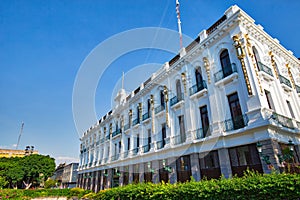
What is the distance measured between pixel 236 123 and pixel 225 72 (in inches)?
151

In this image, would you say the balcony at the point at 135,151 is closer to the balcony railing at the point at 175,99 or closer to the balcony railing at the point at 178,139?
the balcony railing at the point at 178,139

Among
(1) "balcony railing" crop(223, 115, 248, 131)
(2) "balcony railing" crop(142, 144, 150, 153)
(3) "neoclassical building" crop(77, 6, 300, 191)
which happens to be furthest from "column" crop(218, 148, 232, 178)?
(2) "balcony railing" crop(142, 144, 150, 153)

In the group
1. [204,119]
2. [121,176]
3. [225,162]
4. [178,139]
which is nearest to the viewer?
[225,162]

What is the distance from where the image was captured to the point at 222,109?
12.6m

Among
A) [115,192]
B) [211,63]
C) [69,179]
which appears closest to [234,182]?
[115,192]

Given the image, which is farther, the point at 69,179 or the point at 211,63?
the point at 69,179

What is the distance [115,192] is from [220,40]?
1337 cm

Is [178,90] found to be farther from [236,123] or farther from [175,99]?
[236,123]

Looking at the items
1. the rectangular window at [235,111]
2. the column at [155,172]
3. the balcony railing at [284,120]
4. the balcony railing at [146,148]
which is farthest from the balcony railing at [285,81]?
the balcony railing at [146,148]

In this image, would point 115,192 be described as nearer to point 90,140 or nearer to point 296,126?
point 296,126

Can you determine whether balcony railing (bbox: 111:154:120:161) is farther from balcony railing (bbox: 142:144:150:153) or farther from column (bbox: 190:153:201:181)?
column (bbox: 190:153:201:181)

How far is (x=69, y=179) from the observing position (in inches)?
2046

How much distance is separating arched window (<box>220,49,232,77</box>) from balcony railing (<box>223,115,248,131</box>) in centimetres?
327

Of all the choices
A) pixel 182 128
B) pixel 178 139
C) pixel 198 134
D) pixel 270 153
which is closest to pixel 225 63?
pixel 198 134
